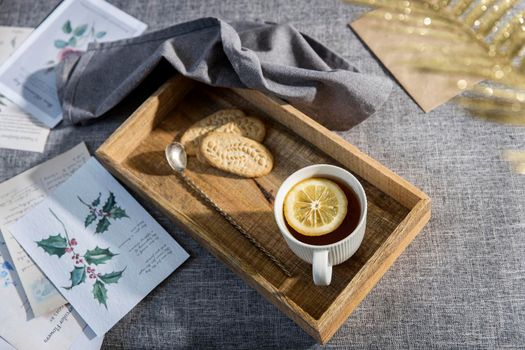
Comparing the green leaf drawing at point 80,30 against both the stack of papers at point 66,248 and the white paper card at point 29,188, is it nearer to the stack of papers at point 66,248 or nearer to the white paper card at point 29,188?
the stack of papers at point 66,248

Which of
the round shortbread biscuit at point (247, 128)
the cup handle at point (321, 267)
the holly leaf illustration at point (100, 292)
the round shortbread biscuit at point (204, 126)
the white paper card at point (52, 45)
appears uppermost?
the white paper card at point (52, 45)

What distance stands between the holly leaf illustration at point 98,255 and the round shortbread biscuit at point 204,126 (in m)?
0.19

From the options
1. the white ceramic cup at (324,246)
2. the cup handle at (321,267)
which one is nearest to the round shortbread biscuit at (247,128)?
the white ceramic cup at (324,246)

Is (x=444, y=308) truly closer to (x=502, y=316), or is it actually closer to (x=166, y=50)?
(x=502, y=316)

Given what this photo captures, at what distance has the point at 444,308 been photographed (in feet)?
2.64

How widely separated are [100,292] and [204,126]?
29 centimetres

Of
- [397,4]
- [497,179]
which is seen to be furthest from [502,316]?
[397,4]

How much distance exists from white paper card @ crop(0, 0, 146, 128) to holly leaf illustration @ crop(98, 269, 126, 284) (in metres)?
0.31

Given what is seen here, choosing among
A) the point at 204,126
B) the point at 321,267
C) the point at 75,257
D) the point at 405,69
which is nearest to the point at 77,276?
the point at 75,257

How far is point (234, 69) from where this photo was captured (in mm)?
930

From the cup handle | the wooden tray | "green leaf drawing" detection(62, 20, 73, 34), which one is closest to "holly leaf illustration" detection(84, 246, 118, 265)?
the wooden tray

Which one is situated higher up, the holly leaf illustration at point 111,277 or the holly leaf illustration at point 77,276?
the holly leaf illustration at point 77,276

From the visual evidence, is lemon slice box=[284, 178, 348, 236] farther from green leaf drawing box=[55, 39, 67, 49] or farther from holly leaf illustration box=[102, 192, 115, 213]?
green leaf drawing box=[55, 39, 67, 49]

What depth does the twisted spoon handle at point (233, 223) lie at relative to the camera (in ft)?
2.68
